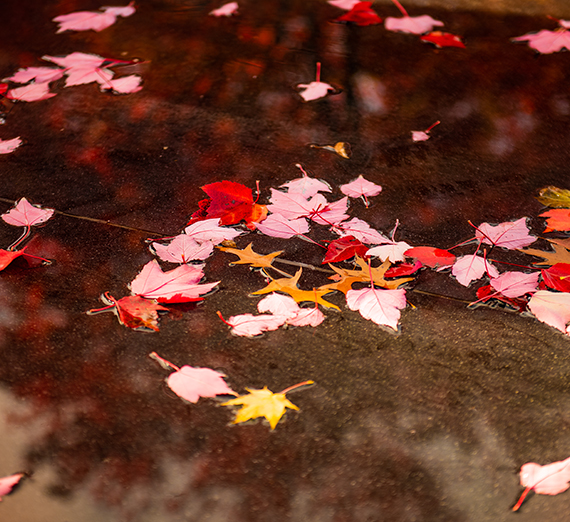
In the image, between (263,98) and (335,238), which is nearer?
(335,238)

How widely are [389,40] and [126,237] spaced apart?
1412 millimetres

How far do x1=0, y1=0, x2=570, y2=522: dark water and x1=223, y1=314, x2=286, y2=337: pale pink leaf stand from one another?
0.02 m

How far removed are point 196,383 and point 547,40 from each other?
78.2 inches

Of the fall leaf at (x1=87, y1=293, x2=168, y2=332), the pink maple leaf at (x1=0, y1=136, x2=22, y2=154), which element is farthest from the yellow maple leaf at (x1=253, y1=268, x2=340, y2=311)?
the pink maple leaf at (x1=0, y1=136, x2=22, y2=154)

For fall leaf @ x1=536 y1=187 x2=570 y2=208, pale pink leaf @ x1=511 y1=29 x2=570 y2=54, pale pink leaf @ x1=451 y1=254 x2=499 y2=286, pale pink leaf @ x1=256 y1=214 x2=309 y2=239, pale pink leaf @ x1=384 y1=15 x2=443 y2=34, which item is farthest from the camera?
pale pink leaf @ x1=384 y1=15 x2=443 y2=34

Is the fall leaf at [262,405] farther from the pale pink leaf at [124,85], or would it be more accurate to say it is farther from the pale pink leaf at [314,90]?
the pale pink leaf at [124,85]

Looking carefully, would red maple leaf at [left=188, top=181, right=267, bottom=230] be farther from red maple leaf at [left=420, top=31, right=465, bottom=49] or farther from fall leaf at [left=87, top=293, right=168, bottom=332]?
red maple leaf at [left=420, top=31, right=465, bottom=49]

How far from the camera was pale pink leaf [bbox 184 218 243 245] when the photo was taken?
4.54 feet

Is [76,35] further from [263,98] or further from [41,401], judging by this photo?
[41,401]

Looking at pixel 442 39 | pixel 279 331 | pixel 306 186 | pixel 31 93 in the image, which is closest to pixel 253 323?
pixel 279 331

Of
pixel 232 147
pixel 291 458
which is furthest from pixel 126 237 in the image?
pixel 291 458

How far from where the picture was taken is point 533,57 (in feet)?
6.80

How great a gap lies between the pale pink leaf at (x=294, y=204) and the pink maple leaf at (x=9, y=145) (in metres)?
0.87

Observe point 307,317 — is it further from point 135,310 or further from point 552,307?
point 552,307
